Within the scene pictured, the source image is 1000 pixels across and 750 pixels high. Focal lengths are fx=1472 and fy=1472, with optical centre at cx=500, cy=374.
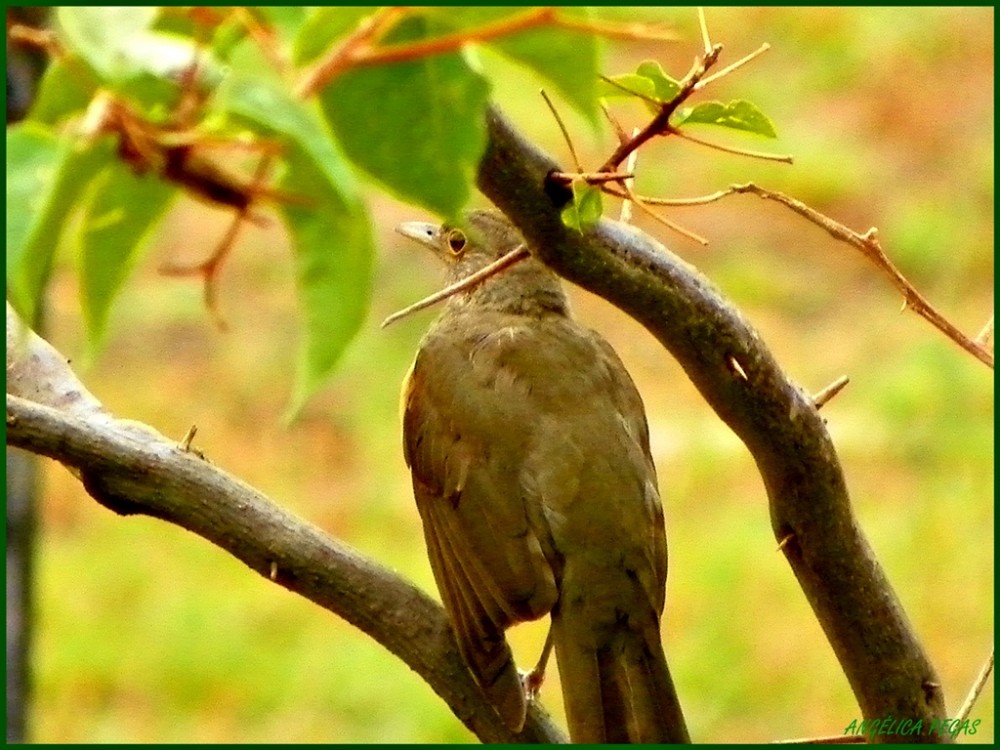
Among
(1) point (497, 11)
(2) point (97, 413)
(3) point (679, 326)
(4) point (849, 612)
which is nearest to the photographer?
(1) point (497, 11)

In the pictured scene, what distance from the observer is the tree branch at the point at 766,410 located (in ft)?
5.03

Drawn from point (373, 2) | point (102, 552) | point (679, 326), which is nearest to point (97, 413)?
point (679, 326)

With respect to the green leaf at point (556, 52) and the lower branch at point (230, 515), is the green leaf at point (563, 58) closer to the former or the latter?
the green leaf at point (556, 52)

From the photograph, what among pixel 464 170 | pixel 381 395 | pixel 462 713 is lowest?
pixel 464 170

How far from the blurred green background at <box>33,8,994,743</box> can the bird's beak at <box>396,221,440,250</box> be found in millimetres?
1388

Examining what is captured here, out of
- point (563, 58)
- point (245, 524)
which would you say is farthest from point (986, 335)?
point (563, 58)

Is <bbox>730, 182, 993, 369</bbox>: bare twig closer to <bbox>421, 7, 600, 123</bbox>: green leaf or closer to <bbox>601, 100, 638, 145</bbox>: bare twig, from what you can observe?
<bbox>601, 100, 638, 145</bbox>: bare twig

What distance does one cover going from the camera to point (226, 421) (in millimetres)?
6992

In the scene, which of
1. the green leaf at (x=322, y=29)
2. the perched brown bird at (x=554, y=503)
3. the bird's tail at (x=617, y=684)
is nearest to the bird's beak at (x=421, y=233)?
the perched brown bird at (x=554, y=503)

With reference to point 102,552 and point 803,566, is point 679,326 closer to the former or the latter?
point 803,566

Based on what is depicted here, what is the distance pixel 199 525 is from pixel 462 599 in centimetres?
69

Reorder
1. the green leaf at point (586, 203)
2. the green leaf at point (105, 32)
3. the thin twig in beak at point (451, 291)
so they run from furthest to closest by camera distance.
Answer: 1. the thin twig in beak at point (451, 291)
2. the green leaf at point (586, 203)
3. the green leaf at point (105, 32)

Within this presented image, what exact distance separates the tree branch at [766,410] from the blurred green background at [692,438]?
103 inches

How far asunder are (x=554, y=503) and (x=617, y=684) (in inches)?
13.3
